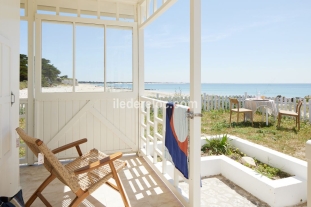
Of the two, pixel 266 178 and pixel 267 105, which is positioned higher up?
pixel 267 105

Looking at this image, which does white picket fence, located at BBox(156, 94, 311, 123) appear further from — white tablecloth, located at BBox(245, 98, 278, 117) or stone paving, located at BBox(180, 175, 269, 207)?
stone paving, located at BBox(180, 175, 269, 207)

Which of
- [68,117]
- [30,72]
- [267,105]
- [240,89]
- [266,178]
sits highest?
[240,89]

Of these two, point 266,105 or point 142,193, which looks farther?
point 266,105

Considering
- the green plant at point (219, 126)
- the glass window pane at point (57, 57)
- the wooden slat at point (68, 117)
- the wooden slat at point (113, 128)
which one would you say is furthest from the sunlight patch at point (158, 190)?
the green plant at point (219, 126)

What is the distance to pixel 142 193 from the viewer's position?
2391 mm

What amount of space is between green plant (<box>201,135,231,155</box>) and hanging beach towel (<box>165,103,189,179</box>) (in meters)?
1.49

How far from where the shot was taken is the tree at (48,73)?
3.26 metres

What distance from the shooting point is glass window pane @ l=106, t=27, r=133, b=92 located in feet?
11.7

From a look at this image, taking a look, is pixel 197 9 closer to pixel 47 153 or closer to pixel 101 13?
pixel 47 153

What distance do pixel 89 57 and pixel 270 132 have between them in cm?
460

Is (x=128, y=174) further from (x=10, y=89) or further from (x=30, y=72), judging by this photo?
(x=30, y=72)

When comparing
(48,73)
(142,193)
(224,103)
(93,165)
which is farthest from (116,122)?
(224,103)

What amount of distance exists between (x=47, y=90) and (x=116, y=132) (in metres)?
1.30

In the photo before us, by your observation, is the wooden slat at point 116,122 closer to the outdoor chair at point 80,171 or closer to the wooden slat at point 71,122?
the wooden slat at point 71,122
